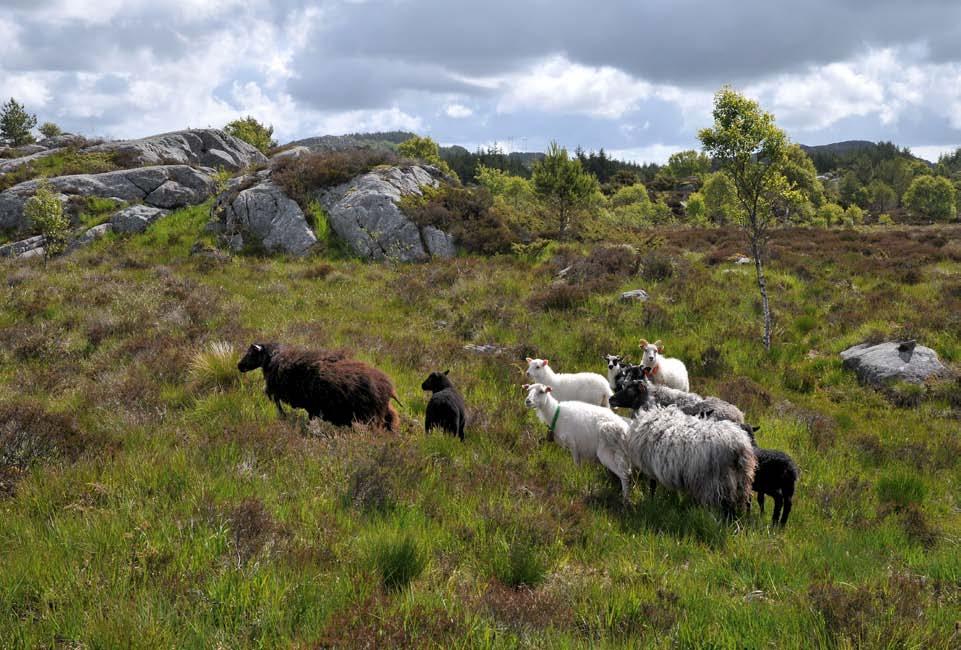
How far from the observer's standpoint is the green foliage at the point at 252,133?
53.3 metres

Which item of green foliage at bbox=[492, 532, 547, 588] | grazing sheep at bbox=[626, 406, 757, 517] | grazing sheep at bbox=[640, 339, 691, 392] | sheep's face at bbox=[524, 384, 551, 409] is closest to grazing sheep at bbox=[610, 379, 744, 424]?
sheep's face at bbox=[524, 384, 551, 409]

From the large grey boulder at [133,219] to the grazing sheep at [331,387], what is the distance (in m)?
22.5

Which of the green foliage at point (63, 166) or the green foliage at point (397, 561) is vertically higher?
the green foliage at point (63, 166)

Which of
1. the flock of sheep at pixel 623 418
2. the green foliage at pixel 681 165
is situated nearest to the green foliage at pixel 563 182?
the flock of sheep at pixel 623 418

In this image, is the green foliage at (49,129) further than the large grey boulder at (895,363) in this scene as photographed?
Yes

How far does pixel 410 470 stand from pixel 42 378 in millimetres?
8008

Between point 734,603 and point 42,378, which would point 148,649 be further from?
point 42,378

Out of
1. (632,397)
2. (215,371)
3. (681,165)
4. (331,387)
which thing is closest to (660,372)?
(632,397)

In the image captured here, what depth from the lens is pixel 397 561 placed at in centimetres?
380

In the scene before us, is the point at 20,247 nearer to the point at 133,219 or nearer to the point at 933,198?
the point at 133,219

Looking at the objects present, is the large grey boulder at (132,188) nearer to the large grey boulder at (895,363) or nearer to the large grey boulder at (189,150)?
the large grey boulder at (189,150)

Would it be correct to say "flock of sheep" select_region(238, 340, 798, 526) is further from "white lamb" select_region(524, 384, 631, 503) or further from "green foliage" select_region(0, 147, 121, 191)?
"green foliage" select_region(0, 147, 121, 191)

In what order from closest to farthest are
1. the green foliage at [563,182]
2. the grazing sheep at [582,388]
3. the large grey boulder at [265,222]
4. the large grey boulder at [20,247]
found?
the grazing sheep at [582,388] → the large grey boulder at [20,247] → the large grey boulder at [265,222] → the green foliage at [563,182]

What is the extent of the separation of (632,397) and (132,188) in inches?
1239
